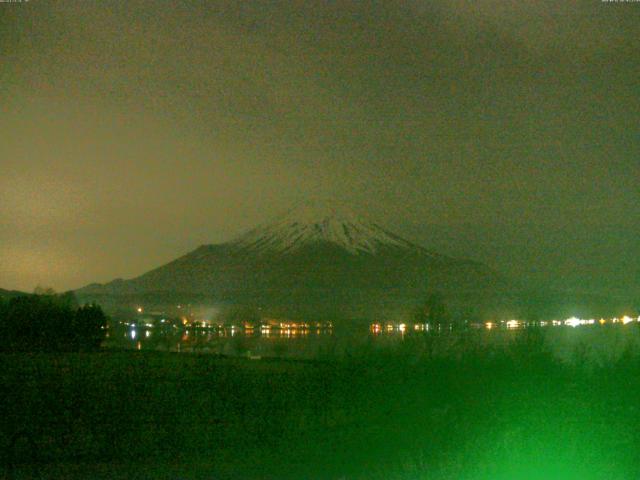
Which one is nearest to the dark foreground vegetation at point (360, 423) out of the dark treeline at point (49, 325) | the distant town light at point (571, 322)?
the dark treeline at point (49, 325)

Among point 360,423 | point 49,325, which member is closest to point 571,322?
point 49,325

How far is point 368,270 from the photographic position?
14325 centimetres

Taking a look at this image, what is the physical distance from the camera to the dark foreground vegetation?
1344 cm

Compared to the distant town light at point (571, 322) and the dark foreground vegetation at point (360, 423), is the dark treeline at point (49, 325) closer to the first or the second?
the distant town light at point (571, 322)

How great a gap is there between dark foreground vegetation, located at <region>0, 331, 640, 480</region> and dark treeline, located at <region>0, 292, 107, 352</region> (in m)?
31.2

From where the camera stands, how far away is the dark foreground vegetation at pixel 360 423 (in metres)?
13.4

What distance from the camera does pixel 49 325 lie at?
5447 centimetres

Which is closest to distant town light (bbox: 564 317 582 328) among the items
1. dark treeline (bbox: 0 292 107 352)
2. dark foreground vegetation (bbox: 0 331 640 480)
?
dark treeline (bbox: 0 292 107 352)

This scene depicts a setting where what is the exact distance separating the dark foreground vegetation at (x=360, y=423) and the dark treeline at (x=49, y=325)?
3118cm

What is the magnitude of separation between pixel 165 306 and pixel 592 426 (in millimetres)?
123242

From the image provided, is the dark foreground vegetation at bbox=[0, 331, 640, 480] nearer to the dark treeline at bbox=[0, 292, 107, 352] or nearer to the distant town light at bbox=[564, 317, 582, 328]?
the dark treeline at bbox=[0, 292, 107, 352]

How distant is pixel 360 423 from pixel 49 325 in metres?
38.8

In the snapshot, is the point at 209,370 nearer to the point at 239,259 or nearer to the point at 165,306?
the point at 165,306

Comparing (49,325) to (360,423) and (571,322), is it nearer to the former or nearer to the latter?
(571,322)
